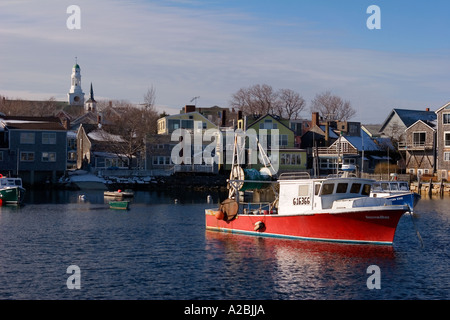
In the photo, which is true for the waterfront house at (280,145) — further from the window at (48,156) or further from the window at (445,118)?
the window at (48,156)

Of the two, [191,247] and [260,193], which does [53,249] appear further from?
[260,193]

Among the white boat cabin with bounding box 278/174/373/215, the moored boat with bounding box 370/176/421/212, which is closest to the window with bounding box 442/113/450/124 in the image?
the moored boat with bounding box 370/176/421/212

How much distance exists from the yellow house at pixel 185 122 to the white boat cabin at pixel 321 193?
66.0 meters

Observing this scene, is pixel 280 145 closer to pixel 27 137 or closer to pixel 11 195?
pixel 27 137

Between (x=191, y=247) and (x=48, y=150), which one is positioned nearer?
(x=191, y=247)

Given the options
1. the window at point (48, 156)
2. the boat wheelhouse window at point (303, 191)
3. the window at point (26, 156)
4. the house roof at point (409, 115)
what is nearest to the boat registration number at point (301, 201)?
the boat wheelhouse window at point (303, 191)

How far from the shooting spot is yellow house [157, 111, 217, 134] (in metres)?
106

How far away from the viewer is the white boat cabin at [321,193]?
38.6 meters

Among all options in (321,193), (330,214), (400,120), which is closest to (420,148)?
(400,120)

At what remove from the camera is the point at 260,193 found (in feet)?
302

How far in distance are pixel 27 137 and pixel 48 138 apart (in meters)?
3.04

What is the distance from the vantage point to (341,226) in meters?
37.9
